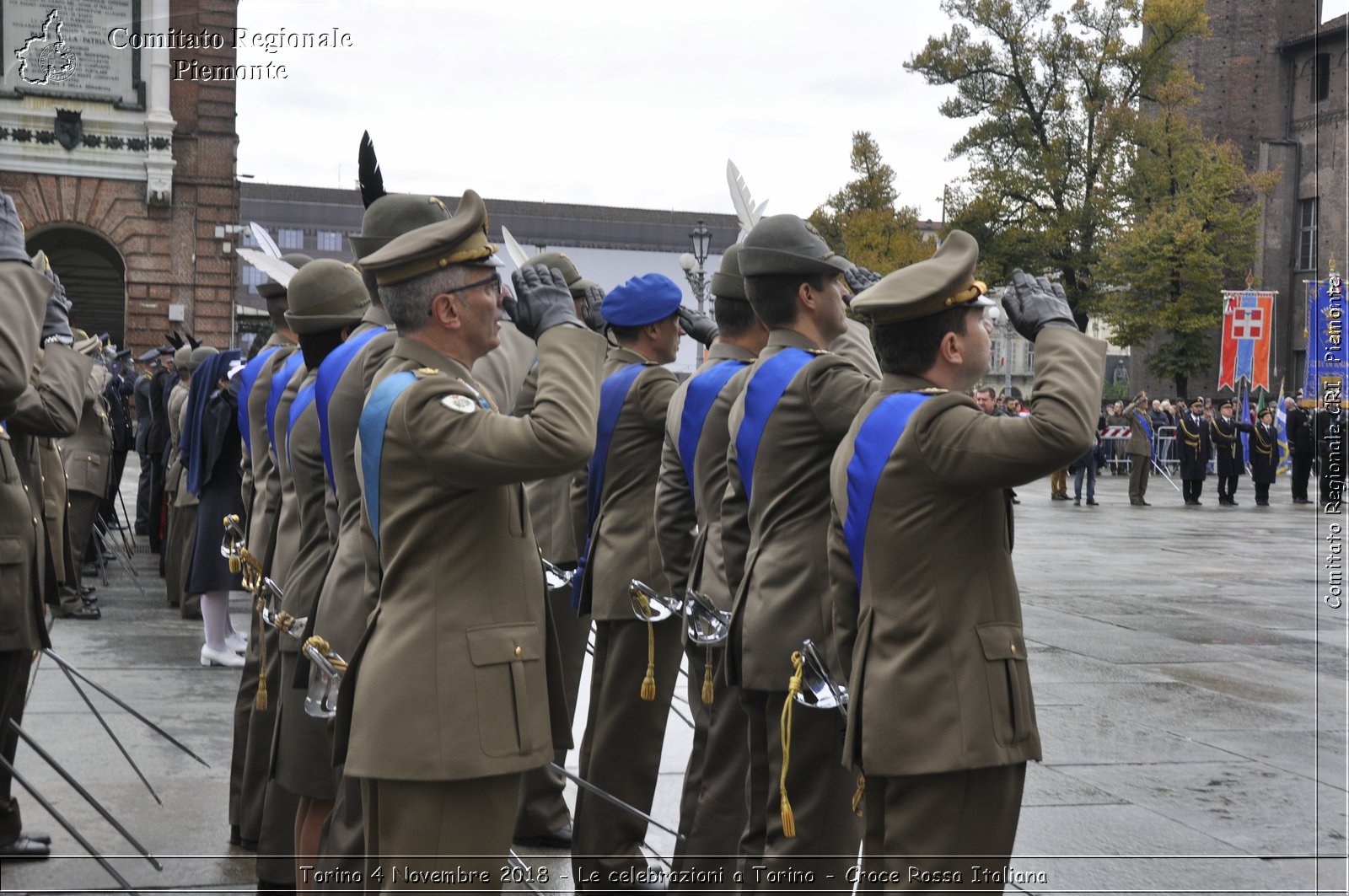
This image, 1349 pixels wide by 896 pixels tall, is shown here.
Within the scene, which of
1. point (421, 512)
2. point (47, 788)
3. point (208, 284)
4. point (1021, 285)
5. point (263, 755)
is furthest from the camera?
point (208, 284)

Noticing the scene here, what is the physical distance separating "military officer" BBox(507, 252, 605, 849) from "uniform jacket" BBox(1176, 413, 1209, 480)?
81.7ft

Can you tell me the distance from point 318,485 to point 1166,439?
3743 cm

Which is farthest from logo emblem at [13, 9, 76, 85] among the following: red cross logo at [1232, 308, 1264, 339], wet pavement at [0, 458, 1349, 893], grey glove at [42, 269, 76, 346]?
red cross logo at [1232, 308, 1264, 339]

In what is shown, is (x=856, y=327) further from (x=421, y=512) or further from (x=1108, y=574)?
(x=1108, y=574)

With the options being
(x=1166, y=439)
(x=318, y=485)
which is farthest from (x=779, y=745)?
(x=1166, y=439)

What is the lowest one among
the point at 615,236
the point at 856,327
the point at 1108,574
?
A: the point at 1108,574

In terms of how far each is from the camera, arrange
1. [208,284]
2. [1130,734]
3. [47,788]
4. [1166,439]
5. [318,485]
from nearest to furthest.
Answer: [318,485], [47,788], [1130,734], [208,284], [1166,439]

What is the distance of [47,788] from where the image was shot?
636 centimetres

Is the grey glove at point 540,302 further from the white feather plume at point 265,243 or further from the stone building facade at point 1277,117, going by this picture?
the stone building facade at point 1277,117

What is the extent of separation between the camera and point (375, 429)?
10.8 ft

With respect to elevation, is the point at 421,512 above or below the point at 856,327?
below

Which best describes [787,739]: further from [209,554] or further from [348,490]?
[209,554]

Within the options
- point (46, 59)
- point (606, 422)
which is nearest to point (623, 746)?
point (606, 422)

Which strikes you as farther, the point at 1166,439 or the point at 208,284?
the point at 1166,439
